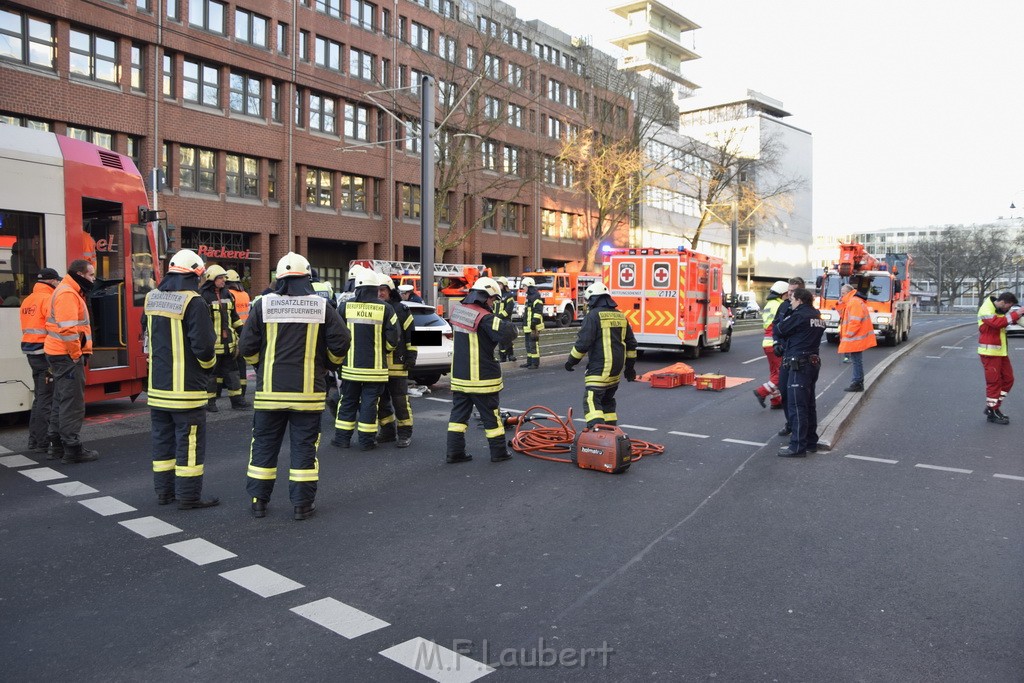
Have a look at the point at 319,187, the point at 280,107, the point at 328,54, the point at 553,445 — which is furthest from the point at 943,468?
the point at 328,54

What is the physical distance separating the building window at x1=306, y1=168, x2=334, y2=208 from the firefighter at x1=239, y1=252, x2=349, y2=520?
1247 inches

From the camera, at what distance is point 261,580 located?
4.56 m

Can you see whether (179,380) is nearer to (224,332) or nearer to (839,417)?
(224,332)

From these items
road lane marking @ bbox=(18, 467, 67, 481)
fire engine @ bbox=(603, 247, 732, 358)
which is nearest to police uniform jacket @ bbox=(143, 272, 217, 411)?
road lane marking @ bbox=(18, 467, 67, 481)

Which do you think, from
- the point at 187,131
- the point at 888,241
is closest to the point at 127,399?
the point at 187,131

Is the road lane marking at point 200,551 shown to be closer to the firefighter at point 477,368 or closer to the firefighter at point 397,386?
the firefighter at point 477,368

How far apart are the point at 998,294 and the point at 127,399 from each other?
12571mm

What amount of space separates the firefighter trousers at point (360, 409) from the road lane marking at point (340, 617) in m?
4.11

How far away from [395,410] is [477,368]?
159cm

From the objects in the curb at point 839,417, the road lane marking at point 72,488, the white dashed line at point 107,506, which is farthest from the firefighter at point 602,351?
the road lane marking at point 72,488

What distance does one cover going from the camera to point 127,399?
12.2 metres

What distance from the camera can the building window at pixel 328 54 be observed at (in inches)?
1420

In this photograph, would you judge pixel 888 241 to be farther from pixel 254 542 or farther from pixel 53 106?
pixel 254 542

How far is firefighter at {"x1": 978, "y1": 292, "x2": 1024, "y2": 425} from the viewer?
10.4 metres
